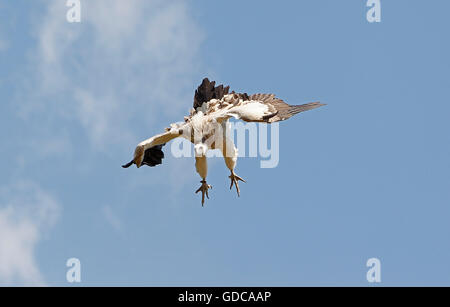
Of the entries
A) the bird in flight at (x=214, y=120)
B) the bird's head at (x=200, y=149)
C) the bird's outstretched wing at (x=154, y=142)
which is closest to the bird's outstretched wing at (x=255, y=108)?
the bird in flight at (x=214, y=120)

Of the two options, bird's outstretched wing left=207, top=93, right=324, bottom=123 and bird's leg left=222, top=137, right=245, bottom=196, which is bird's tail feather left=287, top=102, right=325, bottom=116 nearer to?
bird's outstretched wing left=207, top=93, right=324, bottom=123

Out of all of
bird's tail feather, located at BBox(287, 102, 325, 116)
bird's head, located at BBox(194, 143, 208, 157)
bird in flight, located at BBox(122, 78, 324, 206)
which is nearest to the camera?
bird's head, located at BBox(194, 143, 208, 157)

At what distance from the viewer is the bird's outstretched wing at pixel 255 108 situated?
2248cm

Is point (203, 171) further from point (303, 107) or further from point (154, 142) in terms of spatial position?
point (303, 107)

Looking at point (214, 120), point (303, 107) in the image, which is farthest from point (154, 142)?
point (303, 107)

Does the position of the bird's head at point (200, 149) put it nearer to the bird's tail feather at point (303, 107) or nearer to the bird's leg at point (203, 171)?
the bird's leg at point (203, 171)

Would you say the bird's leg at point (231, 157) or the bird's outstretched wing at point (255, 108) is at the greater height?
the bird's outstretched wing at point (255, 108)

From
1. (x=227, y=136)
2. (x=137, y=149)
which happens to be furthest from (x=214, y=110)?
(x=137, y=149)

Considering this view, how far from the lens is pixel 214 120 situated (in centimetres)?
2266

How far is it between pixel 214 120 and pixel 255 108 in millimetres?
1198

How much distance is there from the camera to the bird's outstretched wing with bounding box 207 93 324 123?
73.8ft

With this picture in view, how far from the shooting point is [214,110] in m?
23.5

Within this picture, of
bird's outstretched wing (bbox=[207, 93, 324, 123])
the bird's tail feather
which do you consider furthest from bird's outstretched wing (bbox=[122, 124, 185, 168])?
the bird's tail feather

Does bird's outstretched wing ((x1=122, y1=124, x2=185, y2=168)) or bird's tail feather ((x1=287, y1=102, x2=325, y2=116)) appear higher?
bird's tail feather ((x1=287, y1=102, x2=325, y2=116))
